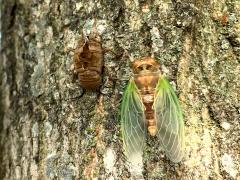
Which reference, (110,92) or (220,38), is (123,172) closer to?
(110,92)

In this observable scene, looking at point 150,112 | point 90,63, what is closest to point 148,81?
point 150,112

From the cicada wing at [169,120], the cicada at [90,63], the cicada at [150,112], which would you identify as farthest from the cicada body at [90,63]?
the cicada wing at [169,120]

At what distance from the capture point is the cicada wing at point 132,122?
235 cm

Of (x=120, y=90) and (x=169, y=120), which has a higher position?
(x=120, y=90)

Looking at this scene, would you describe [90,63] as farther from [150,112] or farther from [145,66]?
[150,112]

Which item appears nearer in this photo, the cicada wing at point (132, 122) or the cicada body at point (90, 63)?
the cicada wing at point (132, 122)

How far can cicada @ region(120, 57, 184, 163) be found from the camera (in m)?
2.36

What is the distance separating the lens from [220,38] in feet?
8.11

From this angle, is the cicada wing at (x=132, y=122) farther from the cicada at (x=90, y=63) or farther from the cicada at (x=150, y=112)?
the cicada at (x=90, y=63)

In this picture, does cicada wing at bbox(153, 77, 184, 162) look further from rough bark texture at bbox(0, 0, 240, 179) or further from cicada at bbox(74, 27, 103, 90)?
cicada at bbox(74, 27, 103, 90)

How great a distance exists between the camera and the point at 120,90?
8.15ft

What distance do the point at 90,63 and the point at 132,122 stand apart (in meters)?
0.32

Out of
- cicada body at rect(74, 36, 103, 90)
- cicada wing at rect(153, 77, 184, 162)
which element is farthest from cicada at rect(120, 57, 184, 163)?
cicada body at rect(74, 36, 103, 90)

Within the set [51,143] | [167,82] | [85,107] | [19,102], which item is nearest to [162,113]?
[167,82]
